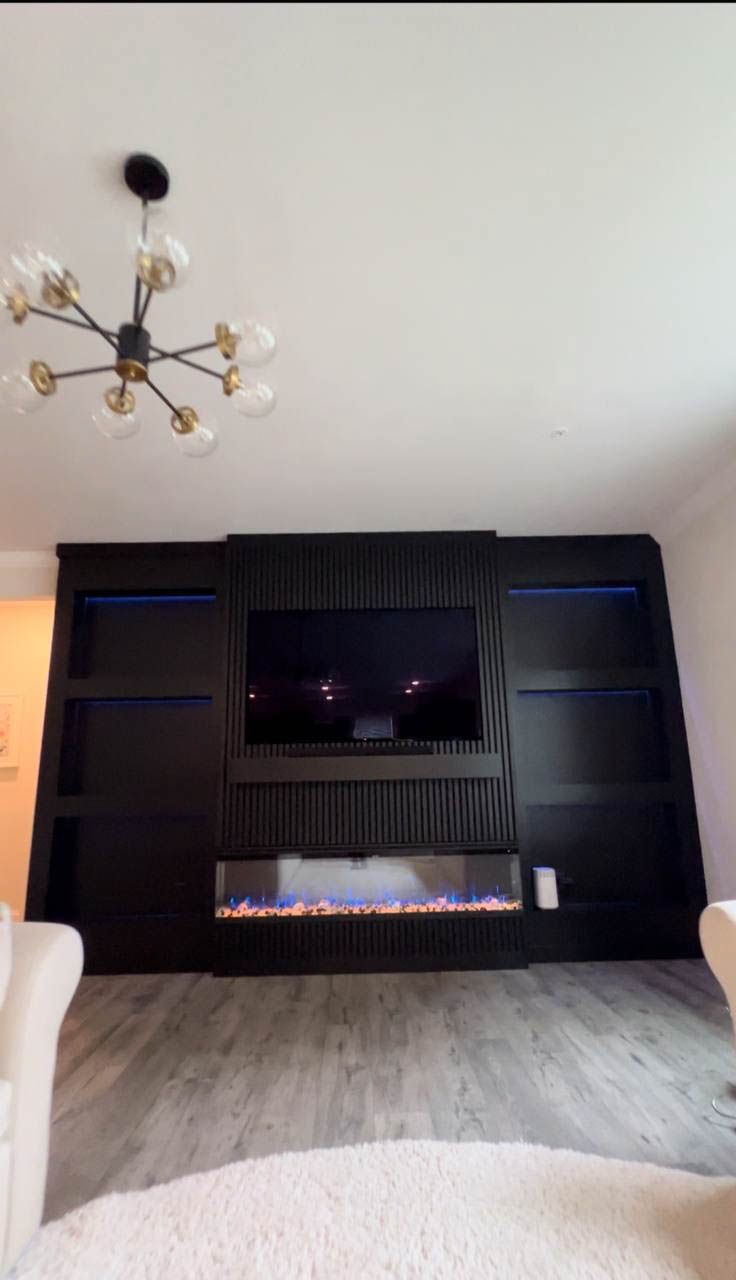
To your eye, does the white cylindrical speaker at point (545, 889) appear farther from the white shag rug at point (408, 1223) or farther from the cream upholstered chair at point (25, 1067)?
the cream upholstered chair at point (25, 1067)

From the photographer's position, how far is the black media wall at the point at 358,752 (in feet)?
10.7

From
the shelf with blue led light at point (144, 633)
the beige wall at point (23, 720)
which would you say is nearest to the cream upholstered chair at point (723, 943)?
the shelf with blue led light at point (144, 633)

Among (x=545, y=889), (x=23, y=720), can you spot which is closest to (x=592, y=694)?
(x=545, y=889)

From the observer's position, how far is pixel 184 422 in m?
1.71

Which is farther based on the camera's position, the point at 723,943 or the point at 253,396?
the point at 253,396

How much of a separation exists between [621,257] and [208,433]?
52.5 inches

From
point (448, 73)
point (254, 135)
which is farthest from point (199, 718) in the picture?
point (448, 73)

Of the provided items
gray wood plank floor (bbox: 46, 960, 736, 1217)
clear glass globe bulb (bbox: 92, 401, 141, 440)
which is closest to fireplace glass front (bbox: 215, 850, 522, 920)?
gray wood plank floor (bbox: 46, 960, 736, 1217)

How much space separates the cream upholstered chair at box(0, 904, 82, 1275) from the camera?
3.90 feet

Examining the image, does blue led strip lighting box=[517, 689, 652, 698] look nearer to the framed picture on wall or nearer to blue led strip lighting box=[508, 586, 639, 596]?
blue led strip lighting box=[508, 586, 639, 596]

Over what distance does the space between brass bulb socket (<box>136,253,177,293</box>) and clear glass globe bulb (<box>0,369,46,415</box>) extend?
0.52 meters

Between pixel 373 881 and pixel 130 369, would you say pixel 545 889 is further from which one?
pixel 130 369

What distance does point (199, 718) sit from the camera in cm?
363

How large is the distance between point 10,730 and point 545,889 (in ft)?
13.0
